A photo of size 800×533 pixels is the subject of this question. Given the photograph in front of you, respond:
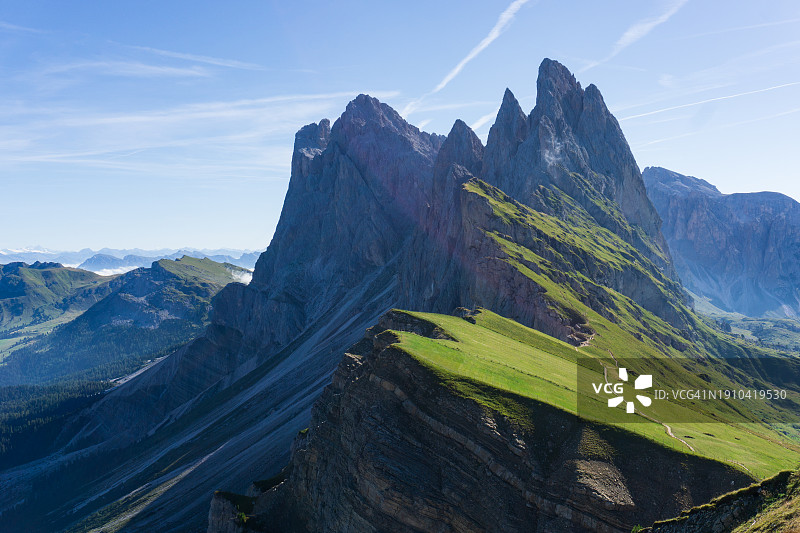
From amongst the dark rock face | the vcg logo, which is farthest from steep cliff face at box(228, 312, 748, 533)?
the dark rock face

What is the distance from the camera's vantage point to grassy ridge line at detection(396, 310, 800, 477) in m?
58.9

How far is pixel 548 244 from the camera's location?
176 meters

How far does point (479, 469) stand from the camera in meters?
56.2

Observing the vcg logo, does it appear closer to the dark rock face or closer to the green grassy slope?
the green grassy slope

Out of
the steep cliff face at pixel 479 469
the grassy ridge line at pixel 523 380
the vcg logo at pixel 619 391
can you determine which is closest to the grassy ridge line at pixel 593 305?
the vcg logo at pixel 619 391

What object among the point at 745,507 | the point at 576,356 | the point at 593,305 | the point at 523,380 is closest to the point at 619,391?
the point at 576,356

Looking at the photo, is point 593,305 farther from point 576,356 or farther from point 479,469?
point 479,469

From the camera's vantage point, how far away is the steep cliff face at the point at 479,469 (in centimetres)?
5147

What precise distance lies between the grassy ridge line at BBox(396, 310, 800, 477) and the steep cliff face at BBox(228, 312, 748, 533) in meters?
1.82

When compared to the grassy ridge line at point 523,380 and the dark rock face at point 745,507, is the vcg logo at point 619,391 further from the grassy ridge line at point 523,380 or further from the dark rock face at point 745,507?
the dark rock face at point 745,507

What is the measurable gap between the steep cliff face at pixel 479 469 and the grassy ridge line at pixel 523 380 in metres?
1.82

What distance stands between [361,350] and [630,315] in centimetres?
12119

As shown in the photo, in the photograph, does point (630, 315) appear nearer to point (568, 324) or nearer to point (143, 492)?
point (568, 324)

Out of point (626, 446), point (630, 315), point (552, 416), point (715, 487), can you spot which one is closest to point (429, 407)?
point (552, 416)
